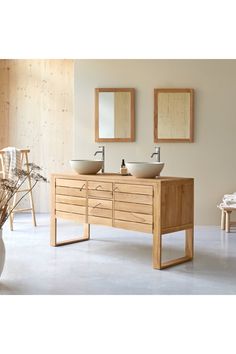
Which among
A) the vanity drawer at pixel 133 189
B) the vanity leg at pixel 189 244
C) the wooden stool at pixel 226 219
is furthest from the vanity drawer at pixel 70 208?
the wooden stool at pixel 226 219

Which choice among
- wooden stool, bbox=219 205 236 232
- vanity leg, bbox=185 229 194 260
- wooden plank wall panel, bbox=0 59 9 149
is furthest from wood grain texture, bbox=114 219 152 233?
wooden plank wall panel, bbox=0 59 9 149

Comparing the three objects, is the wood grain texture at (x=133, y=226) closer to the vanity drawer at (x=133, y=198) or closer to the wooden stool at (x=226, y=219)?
the vanity drawer at (x=133, y=198)

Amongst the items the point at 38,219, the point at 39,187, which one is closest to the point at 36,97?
the point at 39,187

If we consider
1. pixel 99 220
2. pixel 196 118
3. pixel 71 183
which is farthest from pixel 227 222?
pixel 71 183

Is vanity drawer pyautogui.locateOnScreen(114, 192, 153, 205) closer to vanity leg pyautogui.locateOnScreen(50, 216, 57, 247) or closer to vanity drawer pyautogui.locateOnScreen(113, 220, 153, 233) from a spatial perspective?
vanity drawer pyautogui.locateOnScreen(113, 220, 153, 233)

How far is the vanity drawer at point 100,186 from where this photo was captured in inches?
169

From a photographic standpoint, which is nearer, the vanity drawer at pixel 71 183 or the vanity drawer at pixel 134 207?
the vanity drawer at pixel 134 207

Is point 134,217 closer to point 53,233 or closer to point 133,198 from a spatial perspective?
point 133,198

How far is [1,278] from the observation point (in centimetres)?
367

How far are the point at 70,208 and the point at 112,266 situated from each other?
2.74 feet

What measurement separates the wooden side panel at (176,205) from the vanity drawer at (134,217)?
129 mm
